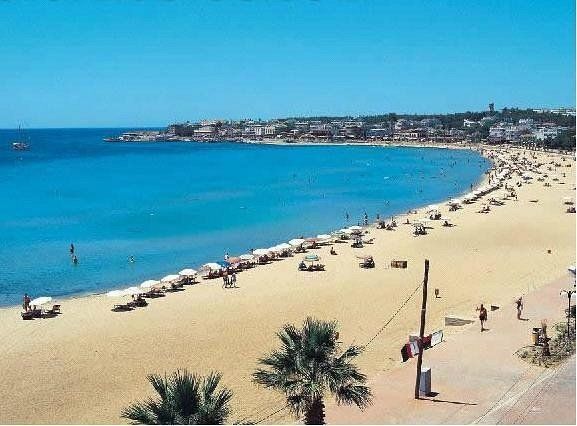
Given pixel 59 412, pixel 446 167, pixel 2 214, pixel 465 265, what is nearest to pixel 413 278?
pixel 465 265

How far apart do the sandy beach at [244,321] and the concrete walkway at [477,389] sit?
1411 millimetres

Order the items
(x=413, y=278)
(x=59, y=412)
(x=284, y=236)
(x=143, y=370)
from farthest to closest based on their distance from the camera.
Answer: (x=284, y=236) < (x=413, y=278) < (x=143, y=370) < (x=59, y=412)

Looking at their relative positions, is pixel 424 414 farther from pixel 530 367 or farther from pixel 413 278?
pixel 413 278

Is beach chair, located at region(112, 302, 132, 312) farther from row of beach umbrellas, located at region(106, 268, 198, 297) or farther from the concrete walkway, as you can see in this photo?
the concrete walkway

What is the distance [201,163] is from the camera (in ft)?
381

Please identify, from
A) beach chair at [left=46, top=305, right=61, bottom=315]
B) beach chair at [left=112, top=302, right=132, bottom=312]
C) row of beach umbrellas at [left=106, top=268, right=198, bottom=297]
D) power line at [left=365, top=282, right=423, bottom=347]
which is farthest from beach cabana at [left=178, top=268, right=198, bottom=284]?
power line at [left=365, top=282, right=423, bottom=347]

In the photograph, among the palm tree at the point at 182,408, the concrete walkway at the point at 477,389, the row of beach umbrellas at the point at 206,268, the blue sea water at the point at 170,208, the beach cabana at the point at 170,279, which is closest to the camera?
the palm tree at the point at 182,408

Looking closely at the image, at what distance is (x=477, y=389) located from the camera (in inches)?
565

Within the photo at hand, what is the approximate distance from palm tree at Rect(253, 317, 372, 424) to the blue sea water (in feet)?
62.7

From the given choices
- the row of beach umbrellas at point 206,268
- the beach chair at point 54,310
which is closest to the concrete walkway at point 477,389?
the row of beach umbrellas at point 206,268

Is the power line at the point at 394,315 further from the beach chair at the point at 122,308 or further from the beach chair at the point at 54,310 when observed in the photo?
the beach chair at the point at 54,310

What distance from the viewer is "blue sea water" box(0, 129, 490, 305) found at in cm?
3372

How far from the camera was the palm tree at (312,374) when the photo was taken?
10.6m

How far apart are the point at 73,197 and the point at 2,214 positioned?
11.8 m
